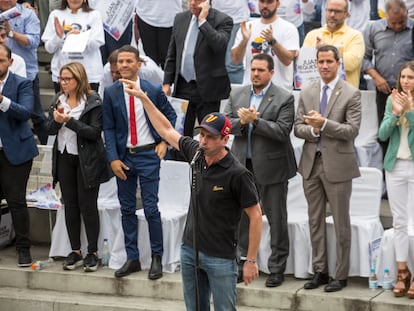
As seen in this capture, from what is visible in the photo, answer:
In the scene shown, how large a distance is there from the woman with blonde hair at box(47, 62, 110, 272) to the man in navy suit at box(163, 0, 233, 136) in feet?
4.33

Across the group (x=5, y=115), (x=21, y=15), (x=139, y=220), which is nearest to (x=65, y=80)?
(x=5, y=115)

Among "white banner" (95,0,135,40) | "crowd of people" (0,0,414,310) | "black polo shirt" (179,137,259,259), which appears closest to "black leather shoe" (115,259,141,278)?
"crowd of people" (0,0,414,310)

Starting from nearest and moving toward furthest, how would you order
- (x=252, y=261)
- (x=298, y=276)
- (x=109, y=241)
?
(x=252, y=261)
(x=298, y=276)
(x=109, y=241)

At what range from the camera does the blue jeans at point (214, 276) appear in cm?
780

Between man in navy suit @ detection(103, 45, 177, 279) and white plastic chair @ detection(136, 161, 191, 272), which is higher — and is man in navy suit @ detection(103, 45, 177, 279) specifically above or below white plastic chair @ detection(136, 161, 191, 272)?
above

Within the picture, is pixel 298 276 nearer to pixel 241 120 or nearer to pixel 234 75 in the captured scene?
pixel 241 120

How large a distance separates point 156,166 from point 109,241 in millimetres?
1112

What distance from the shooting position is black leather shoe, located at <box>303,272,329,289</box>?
32.7 feet

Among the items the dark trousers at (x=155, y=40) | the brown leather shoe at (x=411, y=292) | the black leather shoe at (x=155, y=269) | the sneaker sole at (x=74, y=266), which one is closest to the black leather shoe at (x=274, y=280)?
the black leather shoe at (x=155, y=269)

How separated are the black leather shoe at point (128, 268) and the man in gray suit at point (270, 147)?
1.39 meters

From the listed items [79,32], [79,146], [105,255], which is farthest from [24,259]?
[79,32]

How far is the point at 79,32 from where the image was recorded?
12070 mm

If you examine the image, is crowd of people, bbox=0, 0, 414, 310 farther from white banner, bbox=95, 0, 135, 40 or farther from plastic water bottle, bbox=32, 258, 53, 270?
white banner, bbox=95, 0, 135, 40

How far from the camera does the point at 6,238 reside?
11828 mm
